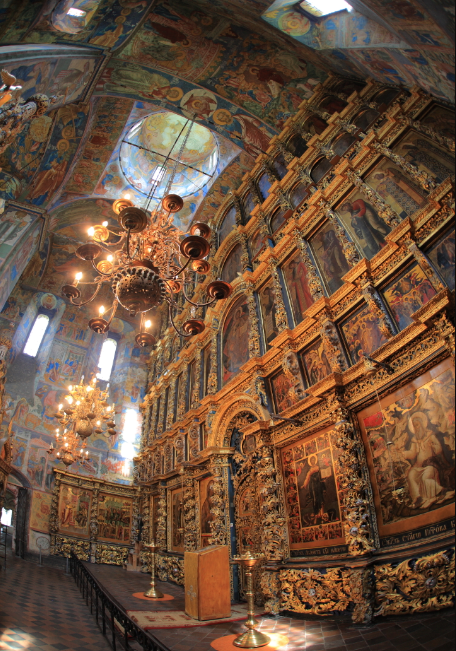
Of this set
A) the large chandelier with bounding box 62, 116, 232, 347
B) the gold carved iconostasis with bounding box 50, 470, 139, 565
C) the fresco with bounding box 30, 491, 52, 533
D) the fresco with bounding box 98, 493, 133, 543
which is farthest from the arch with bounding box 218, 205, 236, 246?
the fresco with bounding box 30, 491, 52, 533

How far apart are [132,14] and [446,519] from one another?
13.3m

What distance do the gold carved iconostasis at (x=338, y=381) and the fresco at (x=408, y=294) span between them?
0.8 inches

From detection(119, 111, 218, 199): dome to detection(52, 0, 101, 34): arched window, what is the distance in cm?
667

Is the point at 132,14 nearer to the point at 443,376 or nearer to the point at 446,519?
the point at 443,376

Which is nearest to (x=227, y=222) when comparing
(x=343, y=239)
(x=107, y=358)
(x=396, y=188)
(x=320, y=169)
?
(x=320, y=169)

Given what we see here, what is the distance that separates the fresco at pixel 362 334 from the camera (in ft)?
21.2

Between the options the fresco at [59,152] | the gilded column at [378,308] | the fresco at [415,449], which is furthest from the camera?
the fresco at [59,152]

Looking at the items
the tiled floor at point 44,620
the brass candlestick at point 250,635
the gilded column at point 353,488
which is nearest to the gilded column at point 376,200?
the gilded column at point 353,488

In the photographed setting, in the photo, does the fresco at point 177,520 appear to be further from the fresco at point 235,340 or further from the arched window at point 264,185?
the arched window at point 264,185

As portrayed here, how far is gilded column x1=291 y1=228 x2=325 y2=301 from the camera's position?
798 centimetres

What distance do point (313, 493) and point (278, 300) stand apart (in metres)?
4.56

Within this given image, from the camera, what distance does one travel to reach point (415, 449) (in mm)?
5160

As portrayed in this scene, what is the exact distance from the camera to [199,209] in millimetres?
16672

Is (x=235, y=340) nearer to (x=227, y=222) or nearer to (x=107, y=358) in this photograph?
(x=227, y=222)
